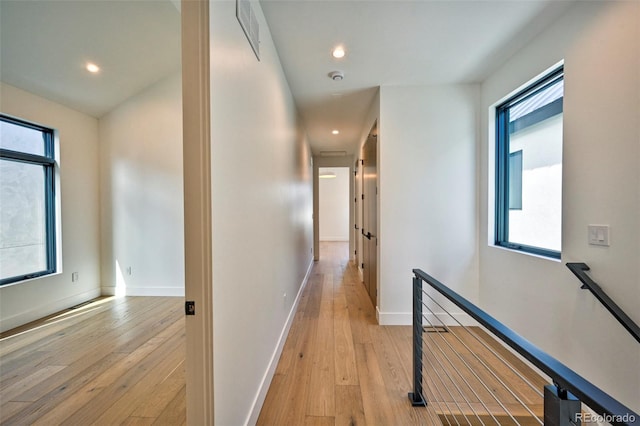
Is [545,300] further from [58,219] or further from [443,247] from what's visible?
[58,219]

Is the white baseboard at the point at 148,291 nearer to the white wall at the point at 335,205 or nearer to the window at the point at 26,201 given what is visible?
the window at the point at 26,201

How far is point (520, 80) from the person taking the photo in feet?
7.42

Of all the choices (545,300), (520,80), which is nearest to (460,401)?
(545,300)

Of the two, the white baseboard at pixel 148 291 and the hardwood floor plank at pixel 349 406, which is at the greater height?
the white baseboard at pixel 148 291

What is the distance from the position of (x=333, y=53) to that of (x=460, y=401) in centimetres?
295

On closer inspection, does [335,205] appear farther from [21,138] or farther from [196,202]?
[196,202]

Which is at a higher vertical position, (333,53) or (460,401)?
(333,53)

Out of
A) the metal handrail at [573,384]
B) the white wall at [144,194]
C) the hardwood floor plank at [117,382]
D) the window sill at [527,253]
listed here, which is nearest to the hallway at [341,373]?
A: the hardwood floor plank at [117,382]

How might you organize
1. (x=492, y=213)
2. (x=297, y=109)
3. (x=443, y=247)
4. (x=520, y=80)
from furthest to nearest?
1. (x=297, y=109)
2. (x=443, y=247)
3. (x=492, y=213)
4. (x=520, y=80)

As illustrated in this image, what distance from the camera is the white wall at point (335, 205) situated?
10453mm

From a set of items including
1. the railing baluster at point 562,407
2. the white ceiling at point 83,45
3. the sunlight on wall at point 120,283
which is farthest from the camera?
the sunlight on wall at point 120,283

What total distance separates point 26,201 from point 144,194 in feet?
3.86

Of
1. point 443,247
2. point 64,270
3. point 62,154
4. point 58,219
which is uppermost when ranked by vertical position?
point 62,154

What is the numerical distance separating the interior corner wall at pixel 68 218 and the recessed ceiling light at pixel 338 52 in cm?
358
